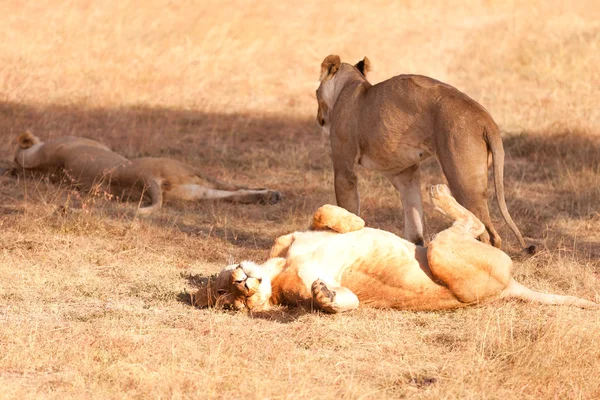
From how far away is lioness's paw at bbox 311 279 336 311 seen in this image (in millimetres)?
4781

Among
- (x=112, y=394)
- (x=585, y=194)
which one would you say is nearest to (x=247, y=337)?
(x=112, y=394)

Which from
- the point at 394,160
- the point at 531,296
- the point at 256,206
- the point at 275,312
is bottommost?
the point at 256,206

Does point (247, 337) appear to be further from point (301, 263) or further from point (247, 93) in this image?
point (247, 93)

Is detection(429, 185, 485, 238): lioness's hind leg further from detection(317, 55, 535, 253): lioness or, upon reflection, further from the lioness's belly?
the lioness's belly

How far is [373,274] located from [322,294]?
0.50 m

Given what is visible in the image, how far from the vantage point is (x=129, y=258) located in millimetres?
6258

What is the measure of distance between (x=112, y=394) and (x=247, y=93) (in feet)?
35.7

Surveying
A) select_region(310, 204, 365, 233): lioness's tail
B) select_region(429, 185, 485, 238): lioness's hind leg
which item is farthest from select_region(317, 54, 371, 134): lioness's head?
select_region(310, 204, 365, 233): lioness's tail

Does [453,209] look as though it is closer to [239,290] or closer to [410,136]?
[410,136]

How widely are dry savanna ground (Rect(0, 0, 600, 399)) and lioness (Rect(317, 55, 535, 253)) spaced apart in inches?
27.6

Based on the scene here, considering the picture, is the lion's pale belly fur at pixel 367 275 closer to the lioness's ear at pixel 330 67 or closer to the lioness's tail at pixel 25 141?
the lioness's ear at pixel 330 67

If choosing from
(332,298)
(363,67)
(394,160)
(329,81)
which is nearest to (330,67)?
(329,81)

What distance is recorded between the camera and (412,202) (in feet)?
23.0

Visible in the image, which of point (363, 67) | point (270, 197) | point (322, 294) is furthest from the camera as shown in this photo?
point (270, 197)
